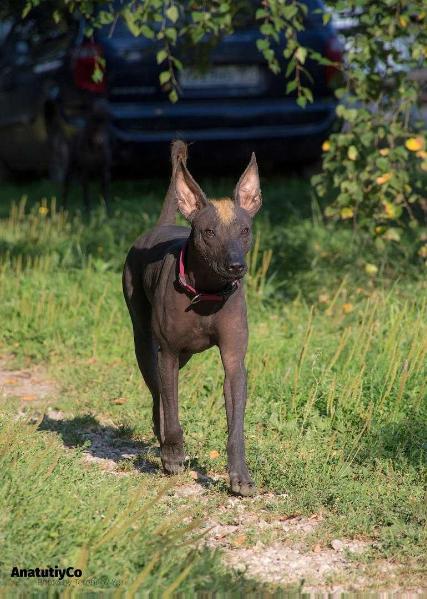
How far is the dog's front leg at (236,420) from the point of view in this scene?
187 inches

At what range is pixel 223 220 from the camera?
4.62 m

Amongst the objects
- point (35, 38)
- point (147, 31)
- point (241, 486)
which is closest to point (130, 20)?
point (147, 31)

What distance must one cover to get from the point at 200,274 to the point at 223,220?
285mm

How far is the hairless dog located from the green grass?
264mm

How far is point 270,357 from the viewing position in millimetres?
6457

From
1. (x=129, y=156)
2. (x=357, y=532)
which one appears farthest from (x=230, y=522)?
(x=129, y=156)

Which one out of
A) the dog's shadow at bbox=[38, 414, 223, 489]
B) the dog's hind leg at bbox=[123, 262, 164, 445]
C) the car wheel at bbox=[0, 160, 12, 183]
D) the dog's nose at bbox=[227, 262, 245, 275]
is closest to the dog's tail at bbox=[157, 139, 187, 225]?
the dog's hind leg at bbox=[123, 262, 164, 445]

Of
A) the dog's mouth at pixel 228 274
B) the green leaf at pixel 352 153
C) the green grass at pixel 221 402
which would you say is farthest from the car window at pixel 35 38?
the dog's mouth at pixel 228 274

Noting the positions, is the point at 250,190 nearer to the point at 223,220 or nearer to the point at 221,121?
the point at 223,220

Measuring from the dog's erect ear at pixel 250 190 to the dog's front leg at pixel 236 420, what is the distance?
624 mm

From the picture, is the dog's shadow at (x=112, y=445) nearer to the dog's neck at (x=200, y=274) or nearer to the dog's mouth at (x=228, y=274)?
the dog's neck at (x=200, y=274)

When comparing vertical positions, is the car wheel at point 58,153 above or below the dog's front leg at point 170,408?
below

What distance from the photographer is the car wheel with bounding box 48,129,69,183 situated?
12.0m

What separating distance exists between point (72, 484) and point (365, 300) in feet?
11.5
